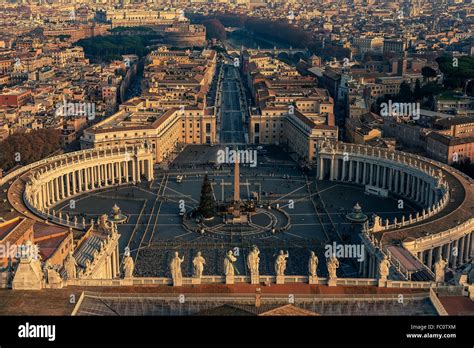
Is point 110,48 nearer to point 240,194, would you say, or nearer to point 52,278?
point 240,194

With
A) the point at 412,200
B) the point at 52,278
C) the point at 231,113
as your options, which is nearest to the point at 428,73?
the point at 231,113

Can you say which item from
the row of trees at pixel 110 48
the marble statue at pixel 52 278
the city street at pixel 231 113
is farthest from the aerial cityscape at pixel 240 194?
the row of trees at pixel 110 48

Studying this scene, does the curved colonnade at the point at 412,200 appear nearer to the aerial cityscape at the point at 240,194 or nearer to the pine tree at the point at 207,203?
the aerial cityscape at the point at 240,194

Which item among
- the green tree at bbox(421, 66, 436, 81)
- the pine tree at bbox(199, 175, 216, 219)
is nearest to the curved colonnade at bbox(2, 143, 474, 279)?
the pine tree at bbox(199, 175, 216, 219)

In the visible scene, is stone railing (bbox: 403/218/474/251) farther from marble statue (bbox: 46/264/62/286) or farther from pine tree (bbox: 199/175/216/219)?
marble statue (bbox: 46/264/62/286)

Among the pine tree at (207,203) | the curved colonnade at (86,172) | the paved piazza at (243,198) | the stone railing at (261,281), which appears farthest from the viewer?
the curved colonnade at (86,172)

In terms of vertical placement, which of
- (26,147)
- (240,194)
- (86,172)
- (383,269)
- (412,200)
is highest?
(383,269)

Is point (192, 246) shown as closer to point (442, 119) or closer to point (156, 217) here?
point (156, 217)
